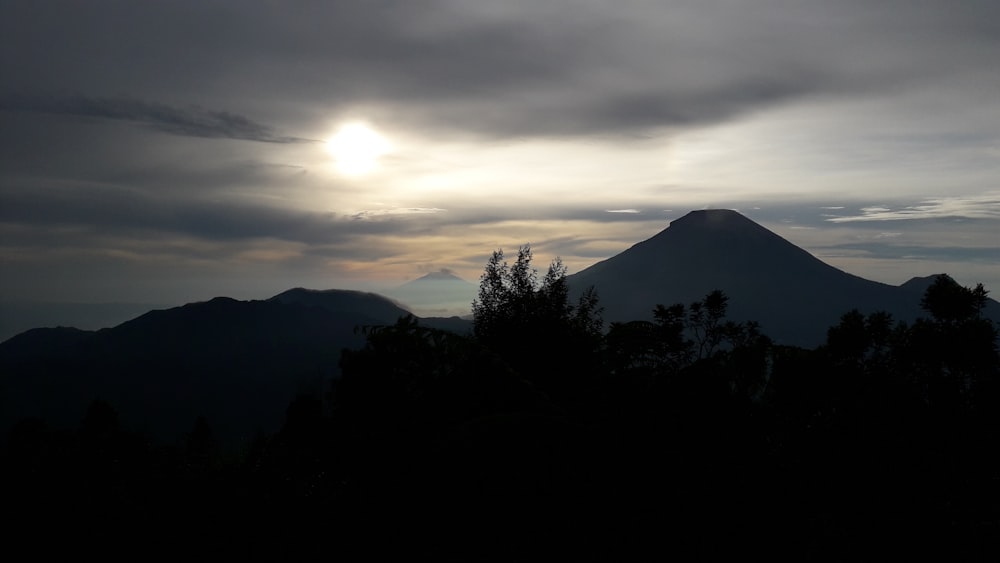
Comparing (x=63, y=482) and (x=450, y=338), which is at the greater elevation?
(x=450, y=338)

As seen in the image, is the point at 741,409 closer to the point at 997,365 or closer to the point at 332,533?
the point at 332,533

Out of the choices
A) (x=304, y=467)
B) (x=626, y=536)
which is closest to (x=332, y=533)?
A: (x=304, y=467)

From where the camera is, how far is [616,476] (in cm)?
773

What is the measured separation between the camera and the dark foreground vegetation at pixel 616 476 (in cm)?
702

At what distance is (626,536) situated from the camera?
6.99m

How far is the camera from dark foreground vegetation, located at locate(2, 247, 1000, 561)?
276 inches

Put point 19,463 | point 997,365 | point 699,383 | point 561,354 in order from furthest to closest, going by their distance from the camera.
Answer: point 561,354, point 997,365, point 699,383, point 19,463

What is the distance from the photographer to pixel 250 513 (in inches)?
311

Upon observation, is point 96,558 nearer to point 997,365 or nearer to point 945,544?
point 945,544

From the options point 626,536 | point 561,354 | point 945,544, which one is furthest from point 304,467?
point 561,354

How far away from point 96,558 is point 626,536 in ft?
18.0

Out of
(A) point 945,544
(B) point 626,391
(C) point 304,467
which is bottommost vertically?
(A) point 945,544

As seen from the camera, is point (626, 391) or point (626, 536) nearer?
point (626, 536)

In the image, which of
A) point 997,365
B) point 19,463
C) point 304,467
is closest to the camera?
point 19,463
